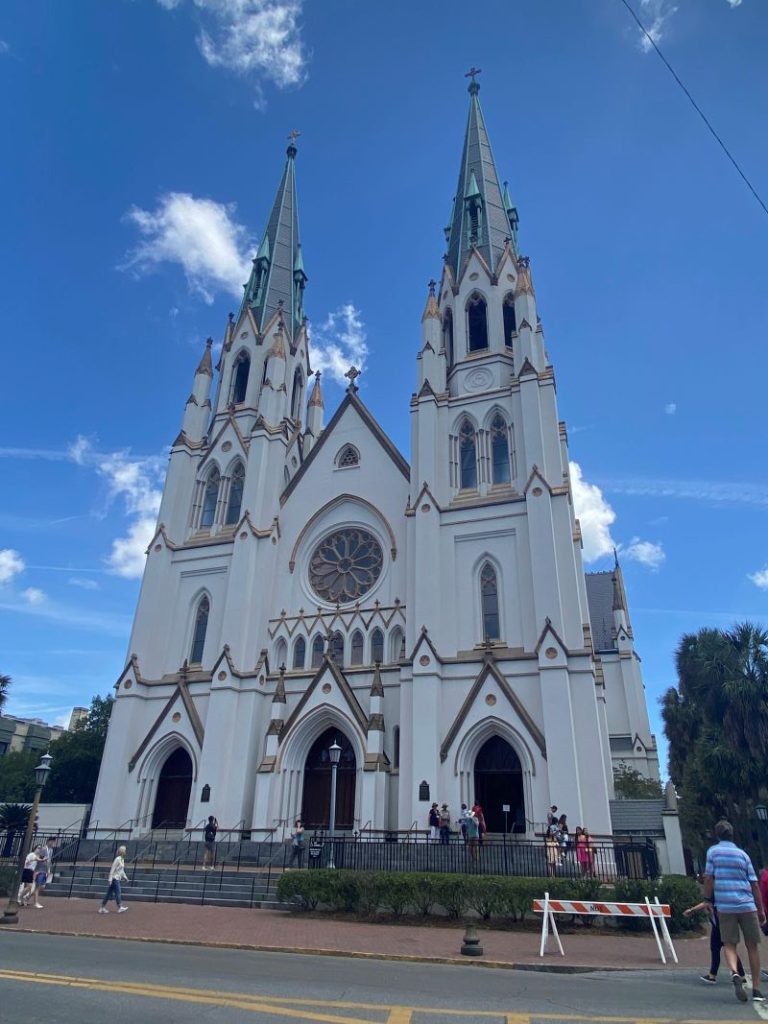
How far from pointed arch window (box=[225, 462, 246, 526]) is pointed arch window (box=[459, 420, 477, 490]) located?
1039 centimetres

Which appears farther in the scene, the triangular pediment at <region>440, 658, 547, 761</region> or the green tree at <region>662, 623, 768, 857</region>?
the green tree at <region>662, 623, 768, 857</region>

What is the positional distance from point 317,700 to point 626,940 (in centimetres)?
1524

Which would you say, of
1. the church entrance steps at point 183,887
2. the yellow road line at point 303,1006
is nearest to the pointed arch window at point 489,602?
the church entrance steps at point 183,887

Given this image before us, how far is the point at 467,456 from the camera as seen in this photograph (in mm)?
29375

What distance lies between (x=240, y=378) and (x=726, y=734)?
2890cm

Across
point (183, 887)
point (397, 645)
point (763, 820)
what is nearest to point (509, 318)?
point (397, 645)

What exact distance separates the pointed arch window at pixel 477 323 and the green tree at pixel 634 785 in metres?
22.3

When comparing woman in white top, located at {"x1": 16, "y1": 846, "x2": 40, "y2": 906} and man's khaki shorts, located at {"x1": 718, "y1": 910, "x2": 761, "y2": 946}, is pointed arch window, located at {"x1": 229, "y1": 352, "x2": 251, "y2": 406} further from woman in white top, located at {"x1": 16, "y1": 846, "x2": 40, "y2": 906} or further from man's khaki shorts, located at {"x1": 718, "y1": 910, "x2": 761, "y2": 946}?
man's khaki shorts, located at {"x1": 718, "y1": 910, "x2": 761, "y2": 946}

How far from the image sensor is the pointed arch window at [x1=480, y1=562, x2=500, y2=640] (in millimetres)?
25250

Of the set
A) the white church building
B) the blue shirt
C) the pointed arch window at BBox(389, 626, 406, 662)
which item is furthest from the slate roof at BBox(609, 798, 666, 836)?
the blue shirt

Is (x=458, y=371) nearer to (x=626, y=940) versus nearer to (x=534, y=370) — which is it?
(x=534, y=370)

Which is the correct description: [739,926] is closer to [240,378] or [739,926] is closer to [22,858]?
[22,858]

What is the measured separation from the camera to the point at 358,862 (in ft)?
56.7

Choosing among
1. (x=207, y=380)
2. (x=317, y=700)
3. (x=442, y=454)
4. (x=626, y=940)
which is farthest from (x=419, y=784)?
(x=207, y=380)
